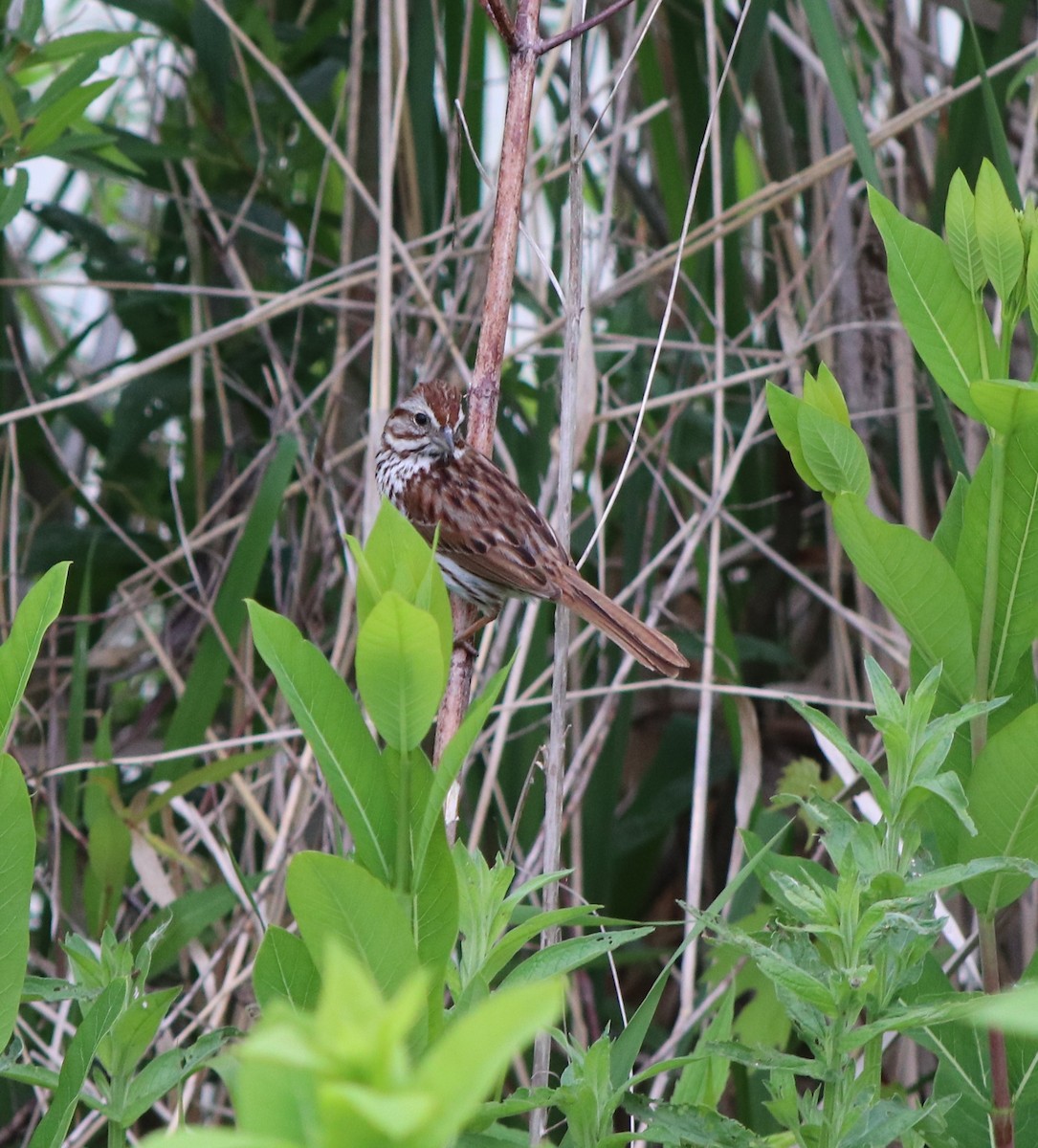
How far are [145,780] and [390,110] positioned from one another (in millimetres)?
1698

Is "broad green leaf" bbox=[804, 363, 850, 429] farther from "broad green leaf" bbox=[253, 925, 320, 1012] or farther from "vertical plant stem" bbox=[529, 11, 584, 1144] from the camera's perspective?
"broad green leaf" bbox=[253, 925, 320, 1012]

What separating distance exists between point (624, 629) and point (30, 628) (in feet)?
6.10

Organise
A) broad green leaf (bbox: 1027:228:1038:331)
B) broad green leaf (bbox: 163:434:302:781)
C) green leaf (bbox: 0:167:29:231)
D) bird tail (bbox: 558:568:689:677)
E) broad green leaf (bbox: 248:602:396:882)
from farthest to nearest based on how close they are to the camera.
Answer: broad green leaf (bbox: 163:434:302:781), bird tail (bbox: 558:568:689:677), green leaf (bbox: 0:167:29:231), broad green leaf (bbox: 1027:228:1038:331), broad green leaf (bbox: 248:602:396:882)

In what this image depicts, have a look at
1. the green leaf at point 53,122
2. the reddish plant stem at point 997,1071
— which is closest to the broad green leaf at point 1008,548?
the reddish plant stem at point 997,1071

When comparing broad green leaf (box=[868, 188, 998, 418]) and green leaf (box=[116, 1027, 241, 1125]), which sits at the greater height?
broad green leaf (box=[868, 188, 998, 418])

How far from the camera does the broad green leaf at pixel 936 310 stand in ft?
4.47

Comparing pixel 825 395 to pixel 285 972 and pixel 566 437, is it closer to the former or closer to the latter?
pixel 566 437

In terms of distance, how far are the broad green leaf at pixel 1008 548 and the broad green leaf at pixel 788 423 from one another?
16 cm

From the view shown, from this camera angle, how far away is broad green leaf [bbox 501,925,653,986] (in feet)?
3.83

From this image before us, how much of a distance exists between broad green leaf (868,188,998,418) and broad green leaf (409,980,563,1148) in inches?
38.8

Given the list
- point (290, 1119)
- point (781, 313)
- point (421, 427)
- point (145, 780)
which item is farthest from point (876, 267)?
point (290, 1119)

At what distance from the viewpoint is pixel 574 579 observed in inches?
116

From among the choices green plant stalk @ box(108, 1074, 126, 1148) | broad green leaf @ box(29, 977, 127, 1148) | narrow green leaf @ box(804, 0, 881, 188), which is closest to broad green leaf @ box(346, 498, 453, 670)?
broad green leaf @ box(29, 977, 127, 1148)

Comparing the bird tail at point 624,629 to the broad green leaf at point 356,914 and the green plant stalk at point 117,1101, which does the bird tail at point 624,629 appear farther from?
the broad green leaf at point 356,914
